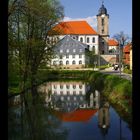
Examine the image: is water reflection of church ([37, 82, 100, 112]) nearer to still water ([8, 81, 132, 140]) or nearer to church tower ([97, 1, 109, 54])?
still water ([8, 81, 132, 140])

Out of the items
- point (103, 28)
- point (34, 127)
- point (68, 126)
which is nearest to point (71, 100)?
point (68, 126)

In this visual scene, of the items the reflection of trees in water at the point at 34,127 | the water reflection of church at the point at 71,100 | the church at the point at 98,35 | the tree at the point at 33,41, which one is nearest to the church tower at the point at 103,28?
the church at the point at 98,35

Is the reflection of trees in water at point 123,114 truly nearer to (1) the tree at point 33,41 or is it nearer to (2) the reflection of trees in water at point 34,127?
(2) the reflection of trees in water at point 34,127

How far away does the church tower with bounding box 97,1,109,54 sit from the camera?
257 feet

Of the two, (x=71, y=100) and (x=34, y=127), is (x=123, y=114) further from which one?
(x=71, y=100)

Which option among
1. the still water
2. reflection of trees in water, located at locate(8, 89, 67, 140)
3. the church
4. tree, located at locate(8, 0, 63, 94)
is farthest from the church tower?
reflection of trees in water, located at locate(8, 89, 67, 140)

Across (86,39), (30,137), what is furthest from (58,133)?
(86,39)

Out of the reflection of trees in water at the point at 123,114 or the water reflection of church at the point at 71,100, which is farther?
the water reflection of church at the point at 71,100

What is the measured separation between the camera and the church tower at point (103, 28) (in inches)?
3086

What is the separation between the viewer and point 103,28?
81.7m

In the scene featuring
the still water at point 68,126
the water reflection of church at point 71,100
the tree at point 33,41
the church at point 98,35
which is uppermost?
the church at point 98,35

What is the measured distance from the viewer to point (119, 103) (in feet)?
54.1

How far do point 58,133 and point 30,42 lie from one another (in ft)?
32.6
